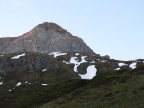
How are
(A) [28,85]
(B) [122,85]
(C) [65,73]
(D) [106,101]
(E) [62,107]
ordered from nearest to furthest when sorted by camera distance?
1. (D) [106,101]
2. (E) [62,107]
3. (B) [122,85]
4. (A) [28,85]
5. (C) [65,73]

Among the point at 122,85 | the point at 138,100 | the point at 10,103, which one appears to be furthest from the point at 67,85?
the point at 138,100

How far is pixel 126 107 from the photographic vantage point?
6278 cm

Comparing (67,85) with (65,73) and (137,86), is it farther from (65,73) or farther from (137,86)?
(65,73)

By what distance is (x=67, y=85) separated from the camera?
130 m

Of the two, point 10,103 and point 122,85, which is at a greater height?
point 122,85

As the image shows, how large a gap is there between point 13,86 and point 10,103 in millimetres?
50343

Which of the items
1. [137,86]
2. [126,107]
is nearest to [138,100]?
[126,107]

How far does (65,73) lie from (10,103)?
66.0m

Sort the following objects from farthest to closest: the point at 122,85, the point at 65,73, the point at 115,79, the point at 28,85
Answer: the point at 65,73 → the point at 28,85 → the point at 115,79 → the point at 122,85

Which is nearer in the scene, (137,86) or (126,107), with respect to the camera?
(126,107)

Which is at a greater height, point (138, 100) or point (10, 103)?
point (138, 100)

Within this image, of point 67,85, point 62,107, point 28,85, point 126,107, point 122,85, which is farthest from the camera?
point 28,85

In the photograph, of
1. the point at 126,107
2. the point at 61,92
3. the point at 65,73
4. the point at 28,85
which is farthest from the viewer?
the point at 65,73

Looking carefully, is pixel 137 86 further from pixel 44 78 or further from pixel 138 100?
pixel 44 78
